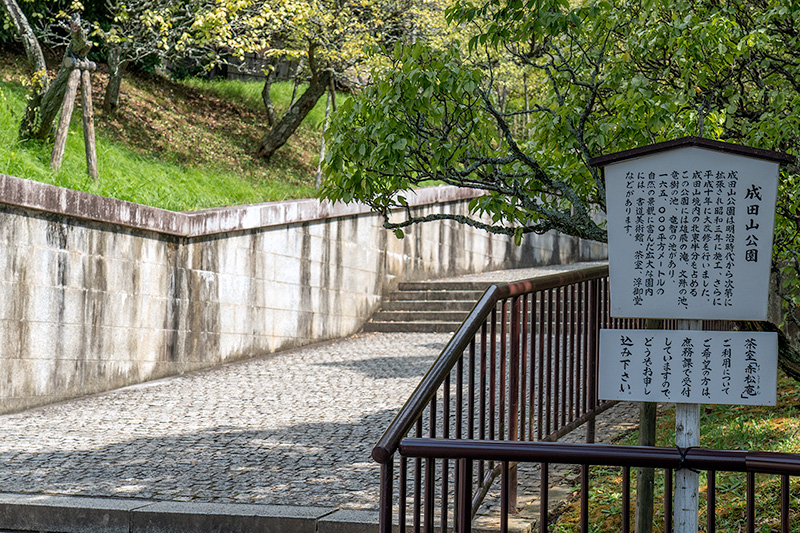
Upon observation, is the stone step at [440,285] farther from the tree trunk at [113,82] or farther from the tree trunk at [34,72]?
the tree trunk at [113,82]

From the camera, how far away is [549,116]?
14.2 feet

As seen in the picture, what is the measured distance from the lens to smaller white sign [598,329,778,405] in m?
3.10

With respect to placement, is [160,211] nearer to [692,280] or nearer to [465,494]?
[465,494]

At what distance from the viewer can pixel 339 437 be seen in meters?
6.74

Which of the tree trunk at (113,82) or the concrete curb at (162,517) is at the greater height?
the tree trunk at (113,82)

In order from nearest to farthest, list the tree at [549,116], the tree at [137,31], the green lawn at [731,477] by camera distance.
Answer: the tree at [549,116]
the green lawn at [731,477]
the tree at [137,31]

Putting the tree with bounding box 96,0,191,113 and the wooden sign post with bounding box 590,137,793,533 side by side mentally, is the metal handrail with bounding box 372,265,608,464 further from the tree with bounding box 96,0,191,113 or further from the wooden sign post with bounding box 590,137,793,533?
the tree with bounding box 96,0,191,113

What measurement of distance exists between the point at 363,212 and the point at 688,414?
10.5m

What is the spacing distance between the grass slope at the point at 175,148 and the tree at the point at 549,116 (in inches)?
241

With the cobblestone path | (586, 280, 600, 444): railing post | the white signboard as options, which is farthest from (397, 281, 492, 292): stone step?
the white signboard

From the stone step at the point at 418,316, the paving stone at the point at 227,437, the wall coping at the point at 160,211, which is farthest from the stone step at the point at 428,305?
the paving stone at the point at 227,437

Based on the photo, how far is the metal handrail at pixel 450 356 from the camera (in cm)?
308

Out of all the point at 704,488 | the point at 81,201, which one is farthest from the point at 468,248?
the point at 704,488

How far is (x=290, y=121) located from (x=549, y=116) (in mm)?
14303
